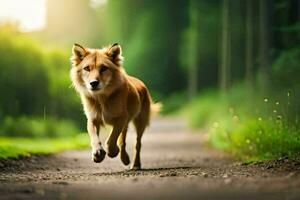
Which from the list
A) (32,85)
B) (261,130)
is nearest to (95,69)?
(261,130)

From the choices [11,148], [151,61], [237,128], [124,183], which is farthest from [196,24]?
[124,183]

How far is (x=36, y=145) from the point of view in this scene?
17.5 meters

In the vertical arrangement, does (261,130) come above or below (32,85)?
below

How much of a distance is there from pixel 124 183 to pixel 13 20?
39.2 feet

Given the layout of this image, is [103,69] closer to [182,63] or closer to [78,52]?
[78,52]

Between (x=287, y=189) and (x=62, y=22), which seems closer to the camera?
(x=287, y=189)

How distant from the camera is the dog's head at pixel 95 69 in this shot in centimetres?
1113

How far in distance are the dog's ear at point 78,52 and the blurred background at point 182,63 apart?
3.27 meters

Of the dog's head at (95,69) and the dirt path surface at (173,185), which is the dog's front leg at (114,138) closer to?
the dog's head at (95,69)

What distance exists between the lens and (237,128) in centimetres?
1680

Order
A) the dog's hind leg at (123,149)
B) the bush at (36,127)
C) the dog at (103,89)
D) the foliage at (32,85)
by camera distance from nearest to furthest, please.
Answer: the dog at (103,89)
the dog's hind leg at (123,149)
the foliage at (32,85)
the bush at (36,127)

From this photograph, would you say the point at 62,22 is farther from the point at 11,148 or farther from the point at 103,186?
the point at 103,186

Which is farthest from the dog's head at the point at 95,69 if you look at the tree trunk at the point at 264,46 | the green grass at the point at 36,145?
the tree trunk at the point at 264,46

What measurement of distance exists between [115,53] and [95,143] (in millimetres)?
1648
